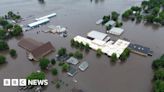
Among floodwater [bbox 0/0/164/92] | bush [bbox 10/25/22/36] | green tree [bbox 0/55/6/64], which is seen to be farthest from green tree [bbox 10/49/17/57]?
bush [bbox 10/25/22/36]

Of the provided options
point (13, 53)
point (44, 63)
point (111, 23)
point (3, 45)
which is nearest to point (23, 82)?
point (44, 63)

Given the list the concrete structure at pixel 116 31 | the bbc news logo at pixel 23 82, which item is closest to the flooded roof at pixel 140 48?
the concrete structure at pixel 116 31

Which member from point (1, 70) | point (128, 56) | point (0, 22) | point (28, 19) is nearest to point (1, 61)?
point (1, 70)

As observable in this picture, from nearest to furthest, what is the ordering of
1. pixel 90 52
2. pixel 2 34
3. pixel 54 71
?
pixel 54 71 → pixel 90 52 → pixel 2 34

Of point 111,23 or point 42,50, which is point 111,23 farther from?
point 42,50

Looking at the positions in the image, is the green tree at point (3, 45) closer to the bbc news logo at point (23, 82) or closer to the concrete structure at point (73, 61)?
the bbc news logo at point (23, 82)

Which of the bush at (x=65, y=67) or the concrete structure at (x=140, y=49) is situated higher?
the concrete structure at (x=140, y=49)
